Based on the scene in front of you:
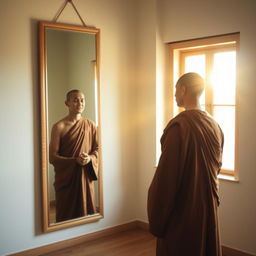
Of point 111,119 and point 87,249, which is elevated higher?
point 111,119

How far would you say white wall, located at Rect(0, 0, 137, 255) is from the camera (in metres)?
3.47

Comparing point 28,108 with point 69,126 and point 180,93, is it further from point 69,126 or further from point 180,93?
point 180,93

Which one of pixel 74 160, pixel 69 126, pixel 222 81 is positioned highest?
pixel 222 81

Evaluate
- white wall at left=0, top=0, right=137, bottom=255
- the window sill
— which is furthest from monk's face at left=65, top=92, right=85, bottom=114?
the window sill

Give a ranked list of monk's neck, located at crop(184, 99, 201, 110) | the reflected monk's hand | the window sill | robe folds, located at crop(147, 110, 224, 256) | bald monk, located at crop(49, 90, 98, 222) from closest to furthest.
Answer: robe folds, located at crop(147, 110, 224, 256)
monk's neck, located at crop(184, 99, 201, 110)
the window sill
bald monk, located at crop(49, 90, 98, 222)
the reflected monk's hand

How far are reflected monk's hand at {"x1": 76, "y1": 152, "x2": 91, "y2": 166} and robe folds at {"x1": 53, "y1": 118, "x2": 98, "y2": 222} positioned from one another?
0.03 meters

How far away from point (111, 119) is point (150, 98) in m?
0.49

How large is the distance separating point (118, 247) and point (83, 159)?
37.3 inches

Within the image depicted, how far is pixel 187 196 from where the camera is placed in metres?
2.26

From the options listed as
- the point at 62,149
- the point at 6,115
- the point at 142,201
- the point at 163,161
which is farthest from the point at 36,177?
the point at 163,161

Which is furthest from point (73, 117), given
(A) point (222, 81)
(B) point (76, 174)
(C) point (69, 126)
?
(A) point (222, 81)

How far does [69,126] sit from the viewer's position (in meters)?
3.83

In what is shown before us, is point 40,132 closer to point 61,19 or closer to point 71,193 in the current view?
point 71,193

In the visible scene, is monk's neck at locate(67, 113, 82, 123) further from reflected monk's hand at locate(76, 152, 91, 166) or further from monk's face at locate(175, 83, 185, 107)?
monk's face at locate(175, 83, 185, 107)
